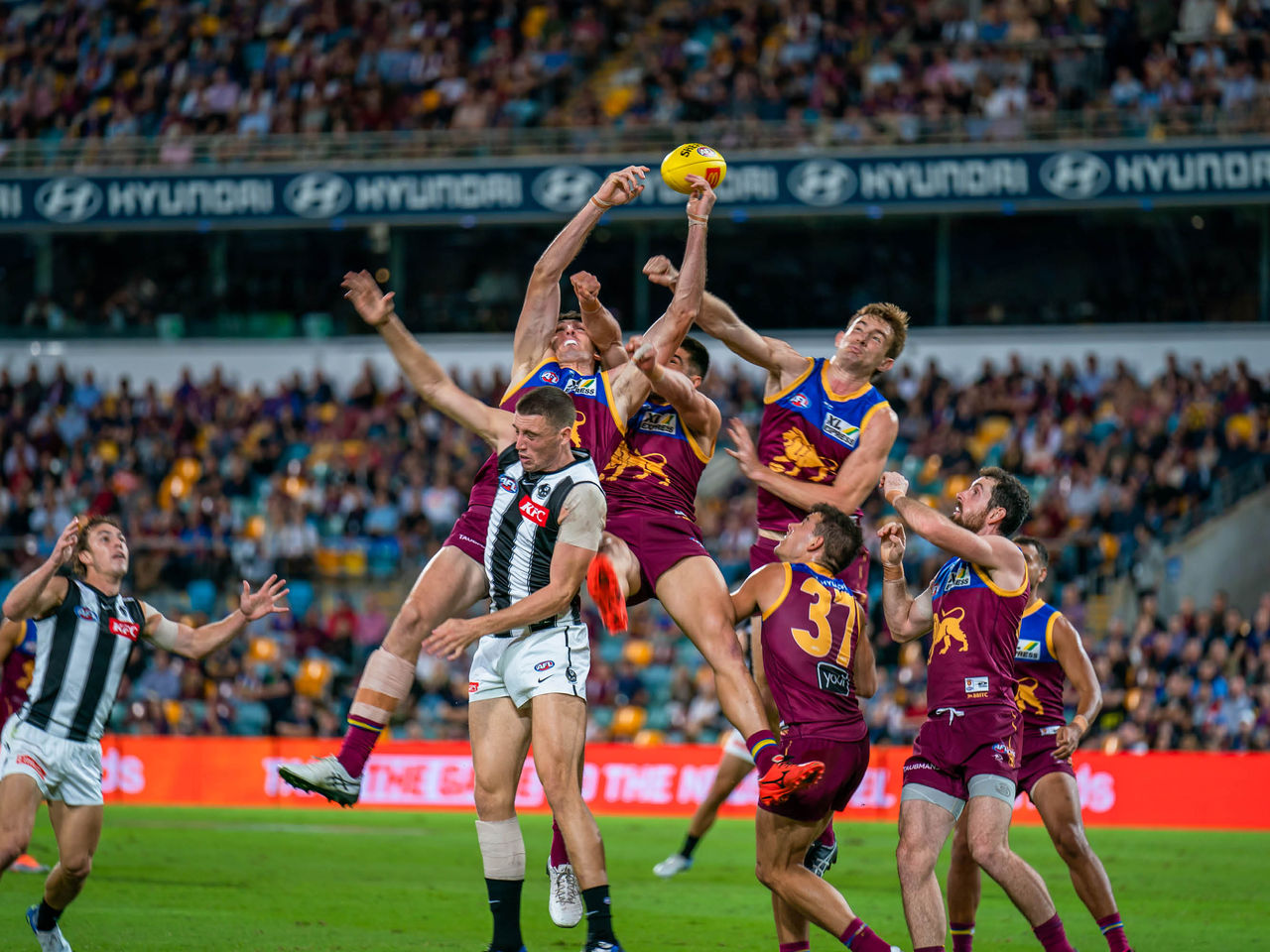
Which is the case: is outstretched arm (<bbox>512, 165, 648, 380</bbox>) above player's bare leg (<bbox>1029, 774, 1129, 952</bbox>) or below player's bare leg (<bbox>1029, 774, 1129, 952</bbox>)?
above

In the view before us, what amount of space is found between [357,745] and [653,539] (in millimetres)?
2178

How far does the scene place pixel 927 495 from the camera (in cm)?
2300

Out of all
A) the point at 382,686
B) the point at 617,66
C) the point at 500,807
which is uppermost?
the point at 617,66

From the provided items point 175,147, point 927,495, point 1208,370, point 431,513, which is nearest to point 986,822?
point 927,495

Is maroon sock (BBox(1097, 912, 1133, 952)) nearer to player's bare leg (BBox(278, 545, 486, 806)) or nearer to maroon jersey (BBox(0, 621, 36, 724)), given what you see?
player's bare leg (BBox(278, 545, 486, 806))

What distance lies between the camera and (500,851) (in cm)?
820

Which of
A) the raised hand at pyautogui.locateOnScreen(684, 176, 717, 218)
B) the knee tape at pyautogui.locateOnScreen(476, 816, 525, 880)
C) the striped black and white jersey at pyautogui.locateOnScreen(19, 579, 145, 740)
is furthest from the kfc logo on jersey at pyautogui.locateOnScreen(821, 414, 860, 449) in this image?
the striped black and white jersey at pyautogui.locateOnScreen(19, 579, 145, 740)

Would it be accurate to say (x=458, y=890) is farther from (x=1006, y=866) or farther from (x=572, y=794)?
(x=1006, y=866)

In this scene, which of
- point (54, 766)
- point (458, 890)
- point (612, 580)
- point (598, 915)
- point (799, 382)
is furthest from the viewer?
point (458, 890)

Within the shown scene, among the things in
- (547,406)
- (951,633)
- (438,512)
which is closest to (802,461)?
(951,633)

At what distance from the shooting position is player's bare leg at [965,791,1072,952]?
8.03 metres

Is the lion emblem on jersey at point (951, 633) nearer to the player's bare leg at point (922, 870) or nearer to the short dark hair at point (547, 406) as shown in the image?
the player's bare leg at point (922, 870)

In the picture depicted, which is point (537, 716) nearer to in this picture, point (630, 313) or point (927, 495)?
point (927, 495)

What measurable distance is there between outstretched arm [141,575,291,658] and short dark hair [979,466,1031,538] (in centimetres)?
423
